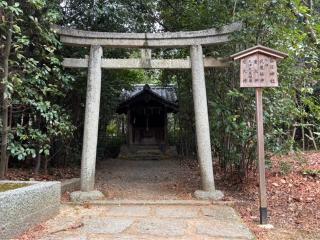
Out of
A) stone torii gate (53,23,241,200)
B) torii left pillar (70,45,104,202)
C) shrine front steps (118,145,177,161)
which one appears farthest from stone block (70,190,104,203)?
shrine front steps (118,145,177,161)

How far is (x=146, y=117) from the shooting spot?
58.2 feet

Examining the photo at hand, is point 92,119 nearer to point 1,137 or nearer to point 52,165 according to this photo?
point 1,137

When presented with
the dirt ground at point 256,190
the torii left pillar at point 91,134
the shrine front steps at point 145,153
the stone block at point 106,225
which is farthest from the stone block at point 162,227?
the shrine front steps at point 145,153

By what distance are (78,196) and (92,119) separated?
1535mm

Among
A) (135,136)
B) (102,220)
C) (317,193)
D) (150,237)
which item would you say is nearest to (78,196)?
(102,220)

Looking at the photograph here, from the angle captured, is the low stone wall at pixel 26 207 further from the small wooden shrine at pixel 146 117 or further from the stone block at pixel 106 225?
the small wooden shrine at pixel 146 117

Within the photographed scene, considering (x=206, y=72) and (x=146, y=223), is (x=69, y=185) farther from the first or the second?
(x=206, y=72)

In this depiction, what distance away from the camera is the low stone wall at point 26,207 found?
14.0 ft

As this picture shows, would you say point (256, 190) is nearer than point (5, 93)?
No

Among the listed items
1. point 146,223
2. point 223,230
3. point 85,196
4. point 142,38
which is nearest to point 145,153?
point 142,38

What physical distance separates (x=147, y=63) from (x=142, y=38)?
20.6 inches

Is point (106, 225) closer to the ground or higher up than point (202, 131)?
closer to the ground

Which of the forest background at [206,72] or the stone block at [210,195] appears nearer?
the forest background at [206,72]

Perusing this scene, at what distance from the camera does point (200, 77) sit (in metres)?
7.36
